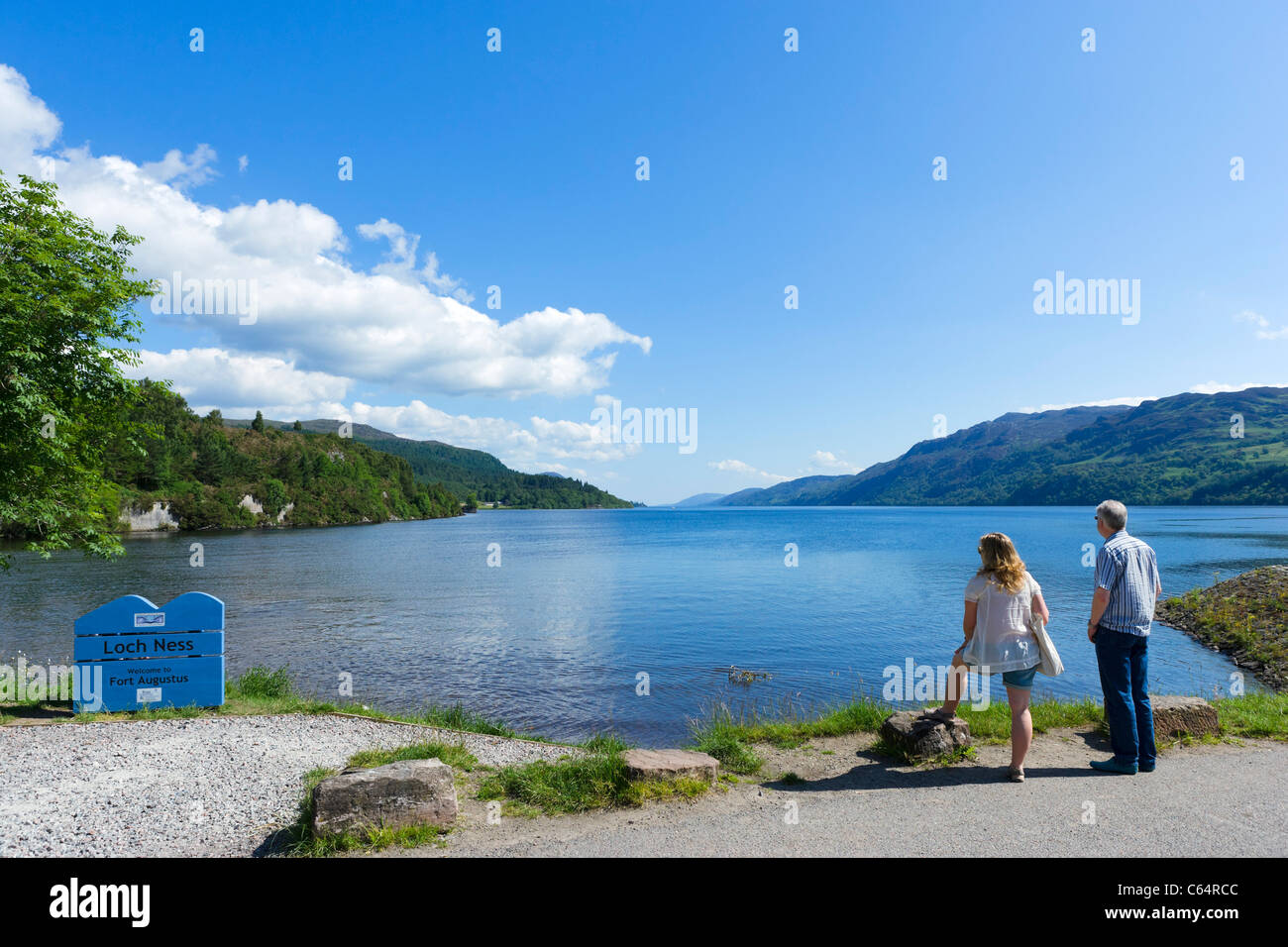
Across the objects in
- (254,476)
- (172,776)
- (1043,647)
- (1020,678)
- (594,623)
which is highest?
(254,476)

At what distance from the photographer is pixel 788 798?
6797 mm

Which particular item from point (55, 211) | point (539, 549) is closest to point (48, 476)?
point (55, 211)

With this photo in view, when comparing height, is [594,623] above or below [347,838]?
below

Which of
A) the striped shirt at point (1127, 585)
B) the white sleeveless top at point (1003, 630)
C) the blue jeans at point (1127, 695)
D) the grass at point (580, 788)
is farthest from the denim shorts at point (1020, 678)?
the grass at point (580, 788)

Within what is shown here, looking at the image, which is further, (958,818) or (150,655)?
(150,655)

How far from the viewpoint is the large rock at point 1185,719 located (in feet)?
27.0

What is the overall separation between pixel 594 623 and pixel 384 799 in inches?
901

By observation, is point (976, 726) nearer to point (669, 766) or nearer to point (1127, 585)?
point (1127, 585)

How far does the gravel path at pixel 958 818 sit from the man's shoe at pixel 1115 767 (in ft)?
0.36

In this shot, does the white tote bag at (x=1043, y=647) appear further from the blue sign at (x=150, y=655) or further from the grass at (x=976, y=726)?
the blue sign at (x=150, y=655)

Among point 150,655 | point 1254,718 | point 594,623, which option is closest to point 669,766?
point 1254,718

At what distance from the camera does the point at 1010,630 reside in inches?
272

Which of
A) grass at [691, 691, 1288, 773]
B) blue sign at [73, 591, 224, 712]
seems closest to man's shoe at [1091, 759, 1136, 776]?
grass at [691, 691, 1288, 773]

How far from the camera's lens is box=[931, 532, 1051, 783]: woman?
689cm
